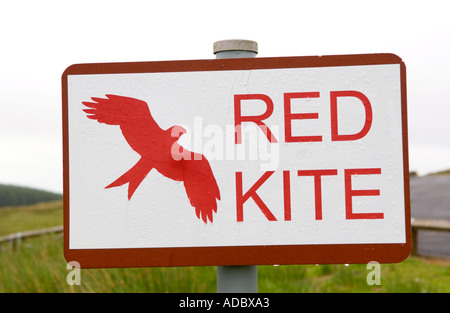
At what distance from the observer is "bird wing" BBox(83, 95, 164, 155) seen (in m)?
2.05

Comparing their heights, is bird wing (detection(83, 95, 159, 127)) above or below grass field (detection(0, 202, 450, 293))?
above

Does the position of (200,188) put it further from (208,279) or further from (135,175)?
(208,279)

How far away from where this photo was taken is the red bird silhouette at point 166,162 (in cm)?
203

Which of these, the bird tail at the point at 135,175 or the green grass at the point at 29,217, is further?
the green grass at the point at 29,217

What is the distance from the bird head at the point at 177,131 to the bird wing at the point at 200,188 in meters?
0.08

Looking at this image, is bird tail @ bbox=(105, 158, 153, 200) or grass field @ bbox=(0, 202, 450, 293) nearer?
bird tail @ bbox=(105, 158, 153, 200)

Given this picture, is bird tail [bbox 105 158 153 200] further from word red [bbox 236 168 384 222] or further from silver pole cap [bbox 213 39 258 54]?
silver pole cap [bbox 213 39 258 54]

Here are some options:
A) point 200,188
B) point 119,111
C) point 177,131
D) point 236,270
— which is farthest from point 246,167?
point 119,111

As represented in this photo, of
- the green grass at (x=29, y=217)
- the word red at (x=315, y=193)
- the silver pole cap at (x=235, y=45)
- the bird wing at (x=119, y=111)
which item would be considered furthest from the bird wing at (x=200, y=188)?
the green grass at (x=29, y=217)

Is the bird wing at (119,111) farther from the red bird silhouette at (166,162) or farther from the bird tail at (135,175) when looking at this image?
the bird tail at (135,175)

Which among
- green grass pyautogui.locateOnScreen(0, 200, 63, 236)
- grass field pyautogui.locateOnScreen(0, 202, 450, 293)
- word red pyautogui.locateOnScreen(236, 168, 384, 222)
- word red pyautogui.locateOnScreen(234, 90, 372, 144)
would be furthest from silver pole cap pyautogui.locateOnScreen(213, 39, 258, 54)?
green grass pyautogui.locateOnScreen(0, 200, 63, 236)

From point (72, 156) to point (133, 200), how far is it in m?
0.32

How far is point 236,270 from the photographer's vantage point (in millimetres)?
2088
